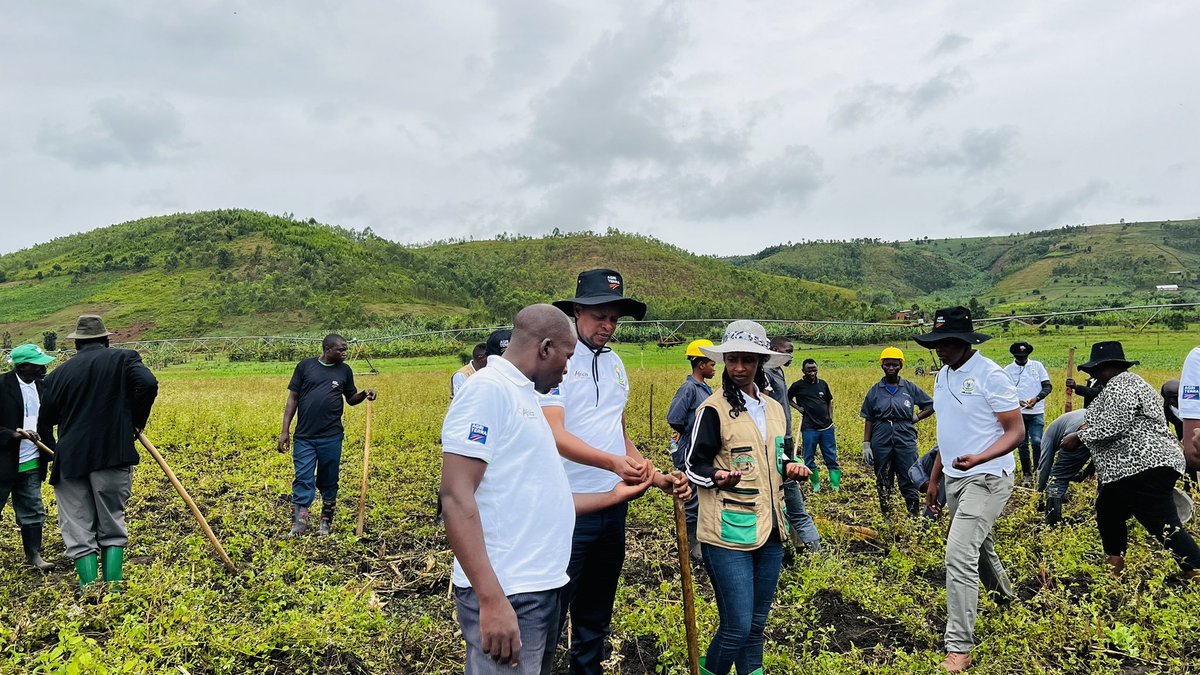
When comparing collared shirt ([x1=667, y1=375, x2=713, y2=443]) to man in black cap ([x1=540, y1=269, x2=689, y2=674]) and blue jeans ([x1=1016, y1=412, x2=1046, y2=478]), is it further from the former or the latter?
blue jeans ([x1=1016, y1=412, x2=1046, y2=478])

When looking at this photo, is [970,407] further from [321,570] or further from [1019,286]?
[1019,286]

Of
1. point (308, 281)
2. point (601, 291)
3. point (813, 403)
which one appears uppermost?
point (308, 281)

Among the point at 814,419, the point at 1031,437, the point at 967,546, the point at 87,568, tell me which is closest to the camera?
the point at 967,546

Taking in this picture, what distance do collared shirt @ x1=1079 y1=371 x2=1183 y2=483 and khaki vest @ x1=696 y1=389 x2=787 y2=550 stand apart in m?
3.05

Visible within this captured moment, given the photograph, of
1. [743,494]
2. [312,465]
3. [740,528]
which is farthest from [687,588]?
[312,465]

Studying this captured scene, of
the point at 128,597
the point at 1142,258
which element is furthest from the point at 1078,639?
the point at 1142,258

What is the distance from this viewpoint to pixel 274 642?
13.1ft

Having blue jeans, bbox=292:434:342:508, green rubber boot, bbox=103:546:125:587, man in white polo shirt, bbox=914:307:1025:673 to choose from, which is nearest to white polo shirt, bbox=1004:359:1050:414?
man in white polo shirt, bbox=914:307:1025:673

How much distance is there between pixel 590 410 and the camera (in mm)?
3373

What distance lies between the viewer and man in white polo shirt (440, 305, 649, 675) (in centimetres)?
200

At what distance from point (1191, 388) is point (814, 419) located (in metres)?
4.09

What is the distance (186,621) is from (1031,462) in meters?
9.66

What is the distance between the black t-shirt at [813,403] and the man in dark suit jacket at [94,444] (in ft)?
21.6

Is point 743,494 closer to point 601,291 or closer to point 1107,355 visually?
point 601,291
